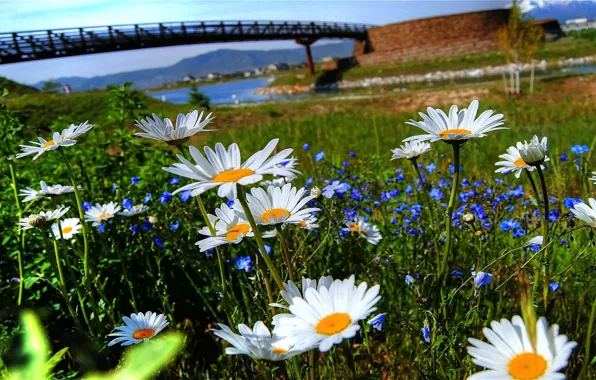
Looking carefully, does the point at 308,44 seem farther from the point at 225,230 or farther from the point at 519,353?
the point at 519,353

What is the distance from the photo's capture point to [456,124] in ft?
3.10

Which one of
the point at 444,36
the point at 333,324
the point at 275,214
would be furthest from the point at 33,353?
the point at 444,36

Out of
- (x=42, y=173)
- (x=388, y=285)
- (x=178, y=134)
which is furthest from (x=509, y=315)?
(x=42, y=173)

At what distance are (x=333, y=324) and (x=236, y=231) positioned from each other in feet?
1.29

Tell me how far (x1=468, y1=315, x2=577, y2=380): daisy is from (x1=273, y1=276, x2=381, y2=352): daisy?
14 centimetres

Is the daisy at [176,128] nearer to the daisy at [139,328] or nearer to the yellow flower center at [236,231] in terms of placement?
the yellow flower center at [236,231]

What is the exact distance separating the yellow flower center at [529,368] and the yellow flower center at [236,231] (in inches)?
21.4

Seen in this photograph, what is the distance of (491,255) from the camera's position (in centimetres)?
177

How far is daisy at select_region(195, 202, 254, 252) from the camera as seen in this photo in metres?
0.89

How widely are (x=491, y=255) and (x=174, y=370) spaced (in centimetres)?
132

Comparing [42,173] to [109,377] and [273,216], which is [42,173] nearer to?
[273,216]

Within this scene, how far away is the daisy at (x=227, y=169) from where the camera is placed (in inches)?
26.9

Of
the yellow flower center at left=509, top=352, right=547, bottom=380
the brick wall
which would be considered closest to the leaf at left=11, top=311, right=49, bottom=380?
the yellow flower center at left=509, top=352, right=547, bottom=380

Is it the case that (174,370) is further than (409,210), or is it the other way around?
(409,210)
